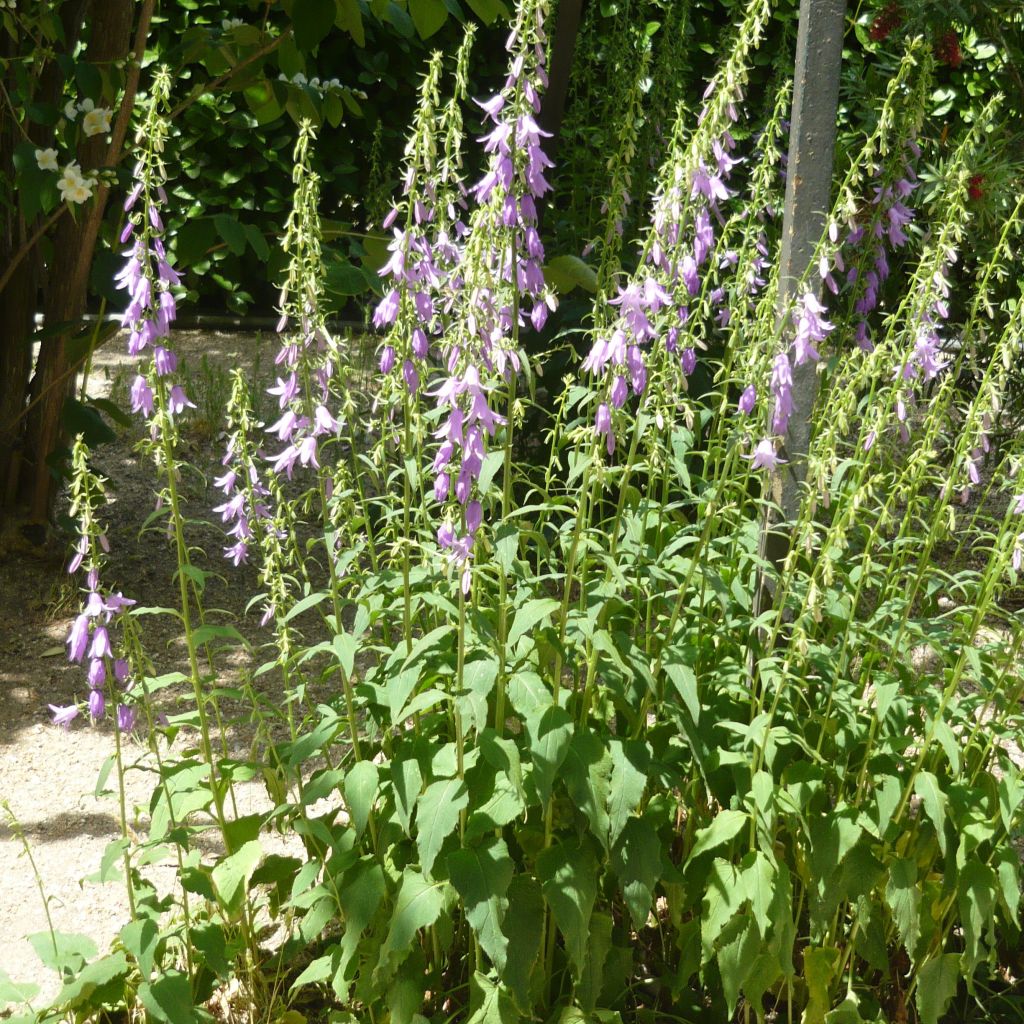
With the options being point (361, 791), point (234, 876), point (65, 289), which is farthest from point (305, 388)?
point (65, 289)

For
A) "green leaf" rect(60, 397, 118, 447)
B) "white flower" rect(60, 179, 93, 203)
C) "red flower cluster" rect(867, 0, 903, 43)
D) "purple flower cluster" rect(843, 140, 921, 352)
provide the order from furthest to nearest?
"red flower cluster" rect(867, 0, 903, 43)
"green leaf" rect(60, 397, 118, 447)
"white flower" rect(60, 179, 93, 203)
"purple flower cluster" rect(843, 140, 921, 352)

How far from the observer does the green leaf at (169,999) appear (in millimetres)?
2254

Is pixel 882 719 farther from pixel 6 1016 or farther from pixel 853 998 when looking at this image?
pixel 6 1016

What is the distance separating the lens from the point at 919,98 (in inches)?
123

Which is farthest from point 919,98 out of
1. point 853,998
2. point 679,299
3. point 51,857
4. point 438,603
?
point 51,857

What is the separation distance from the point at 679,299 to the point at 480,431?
0.69 meters

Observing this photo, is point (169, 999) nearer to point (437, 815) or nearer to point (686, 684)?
point (437, 815)

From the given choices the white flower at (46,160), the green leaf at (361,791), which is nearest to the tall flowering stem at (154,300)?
the green leaf at (361,791)

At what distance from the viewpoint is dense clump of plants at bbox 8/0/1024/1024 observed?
2.16 meters

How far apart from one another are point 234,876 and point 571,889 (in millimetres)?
671

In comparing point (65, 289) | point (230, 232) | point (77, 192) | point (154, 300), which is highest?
point (77, 192)

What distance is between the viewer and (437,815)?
2117mm

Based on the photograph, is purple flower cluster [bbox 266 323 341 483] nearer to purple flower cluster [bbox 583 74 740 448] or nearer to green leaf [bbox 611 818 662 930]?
purple flower cluster [bbox 583 74 740 448]

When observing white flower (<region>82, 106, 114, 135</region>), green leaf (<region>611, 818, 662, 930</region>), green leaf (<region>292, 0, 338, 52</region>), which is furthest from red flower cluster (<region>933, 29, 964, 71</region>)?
green leaf (<region>611, 818, 662, 930</region>)
